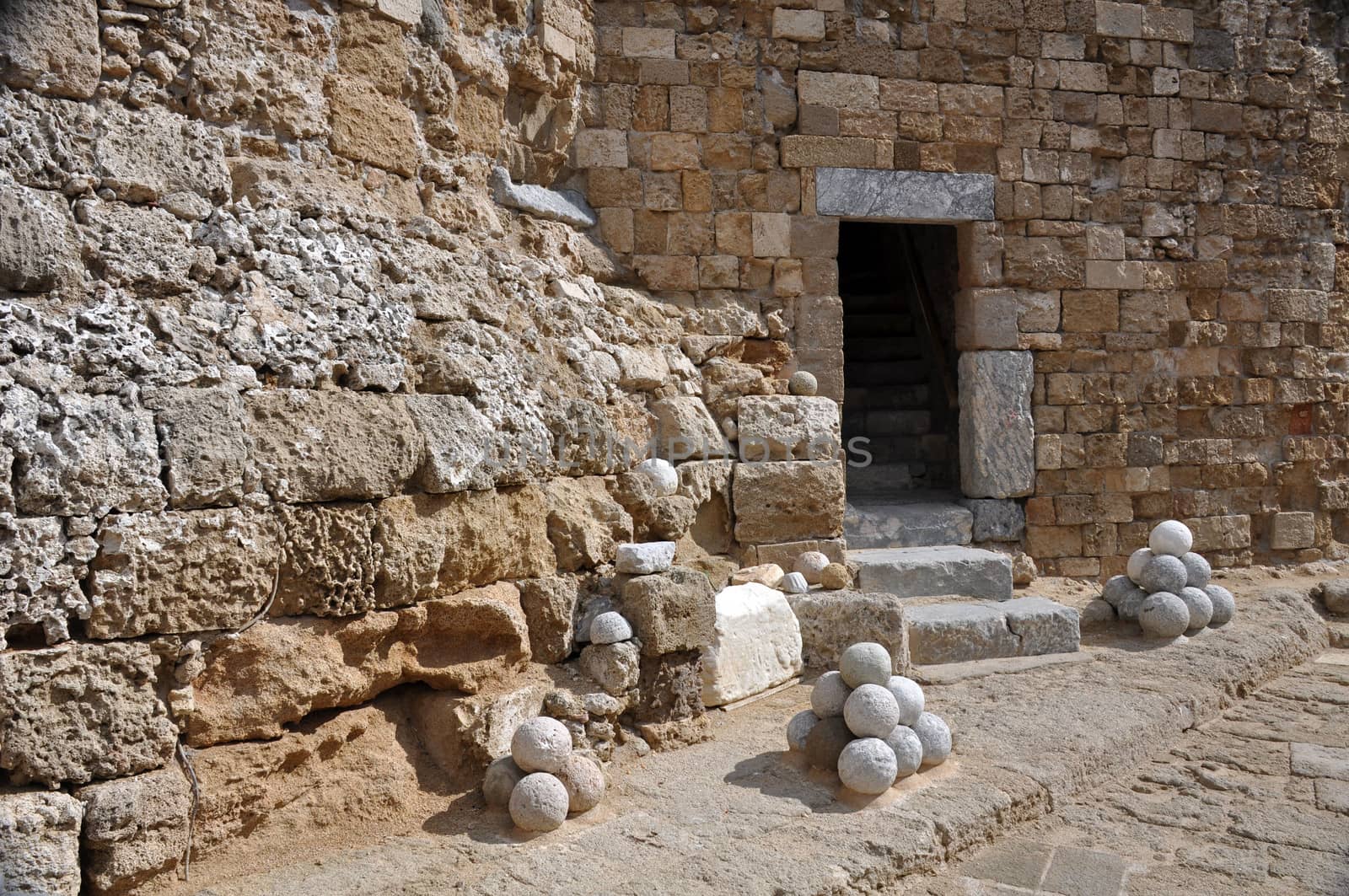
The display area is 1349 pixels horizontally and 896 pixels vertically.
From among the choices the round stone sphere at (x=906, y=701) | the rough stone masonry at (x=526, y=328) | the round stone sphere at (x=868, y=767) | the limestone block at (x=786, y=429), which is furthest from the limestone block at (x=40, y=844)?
the limestone block at (x=786, y=429)

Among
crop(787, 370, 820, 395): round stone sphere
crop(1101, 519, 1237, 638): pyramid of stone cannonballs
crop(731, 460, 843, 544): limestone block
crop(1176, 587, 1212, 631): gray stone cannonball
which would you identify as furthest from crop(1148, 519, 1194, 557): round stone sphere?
crop(787, 370, 820, 395): round stone sphere

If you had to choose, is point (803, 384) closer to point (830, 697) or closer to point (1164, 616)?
point (1164, 616)

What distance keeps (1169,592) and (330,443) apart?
4718 millimetres

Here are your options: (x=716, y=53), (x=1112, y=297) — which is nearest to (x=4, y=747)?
(x=716, y=53)

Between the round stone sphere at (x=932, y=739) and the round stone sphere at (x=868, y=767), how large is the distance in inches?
11.1

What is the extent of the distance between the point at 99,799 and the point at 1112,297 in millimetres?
6686

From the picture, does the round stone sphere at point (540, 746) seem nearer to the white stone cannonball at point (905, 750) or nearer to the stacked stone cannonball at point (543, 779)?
the stacked stone cannonball at point (543, 779)

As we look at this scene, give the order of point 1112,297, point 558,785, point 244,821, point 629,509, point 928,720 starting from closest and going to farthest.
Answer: point 244,821 → point 558,785 → point 928,720 → point 629,509 → point 1112,297

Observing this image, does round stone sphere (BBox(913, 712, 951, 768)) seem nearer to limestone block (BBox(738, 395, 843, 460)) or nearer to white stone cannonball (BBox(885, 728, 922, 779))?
white stone cannonball (BBox(885, 728, 922, 779))

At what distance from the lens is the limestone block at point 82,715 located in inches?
104

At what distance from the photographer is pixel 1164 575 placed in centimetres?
593

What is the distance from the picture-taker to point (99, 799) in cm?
272

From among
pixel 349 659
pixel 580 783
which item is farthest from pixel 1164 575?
pixel 349 659

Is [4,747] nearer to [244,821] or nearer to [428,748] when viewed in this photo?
[244,821]
